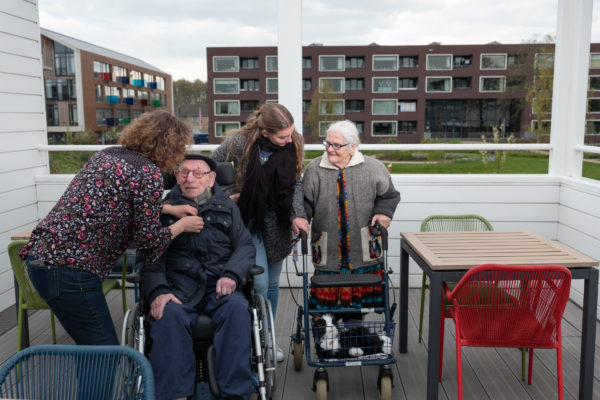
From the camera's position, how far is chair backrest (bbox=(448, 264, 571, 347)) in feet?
6.57

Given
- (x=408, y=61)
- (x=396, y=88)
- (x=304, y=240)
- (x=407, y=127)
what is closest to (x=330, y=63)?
(x=408, y=61)

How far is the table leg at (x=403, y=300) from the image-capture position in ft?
9.80

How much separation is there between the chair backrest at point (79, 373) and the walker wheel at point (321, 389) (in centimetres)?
122

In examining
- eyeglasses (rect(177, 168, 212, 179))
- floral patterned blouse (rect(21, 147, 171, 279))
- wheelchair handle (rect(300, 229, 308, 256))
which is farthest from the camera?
wheelchair handle (rect(300, 229, 308, 256))

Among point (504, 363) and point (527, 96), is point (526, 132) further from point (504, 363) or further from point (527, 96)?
point (504, 363)

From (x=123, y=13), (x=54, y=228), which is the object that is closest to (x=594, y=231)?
(x=54, y=228)

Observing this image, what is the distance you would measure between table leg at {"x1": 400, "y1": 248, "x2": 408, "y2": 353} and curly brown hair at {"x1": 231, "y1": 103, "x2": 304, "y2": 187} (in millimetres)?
841

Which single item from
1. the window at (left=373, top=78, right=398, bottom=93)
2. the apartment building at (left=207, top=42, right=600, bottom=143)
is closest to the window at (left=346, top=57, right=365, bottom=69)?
the apartment building at (left=207, top=42, right=600, bottom=143)

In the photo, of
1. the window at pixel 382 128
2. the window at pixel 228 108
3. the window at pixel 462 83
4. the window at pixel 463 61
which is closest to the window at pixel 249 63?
the window at pixel 228 108

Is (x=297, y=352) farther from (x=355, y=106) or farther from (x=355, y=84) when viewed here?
(x=355, y=84)

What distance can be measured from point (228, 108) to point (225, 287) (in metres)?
2.36

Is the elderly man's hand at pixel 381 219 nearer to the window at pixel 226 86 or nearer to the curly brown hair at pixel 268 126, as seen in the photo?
the curly brown hair at pixel 268 126

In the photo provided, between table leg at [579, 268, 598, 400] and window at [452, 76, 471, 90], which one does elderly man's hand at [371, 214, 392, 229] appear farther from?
window at [452, 76, 471, 90]

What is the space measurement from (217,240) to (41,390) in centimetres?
117
